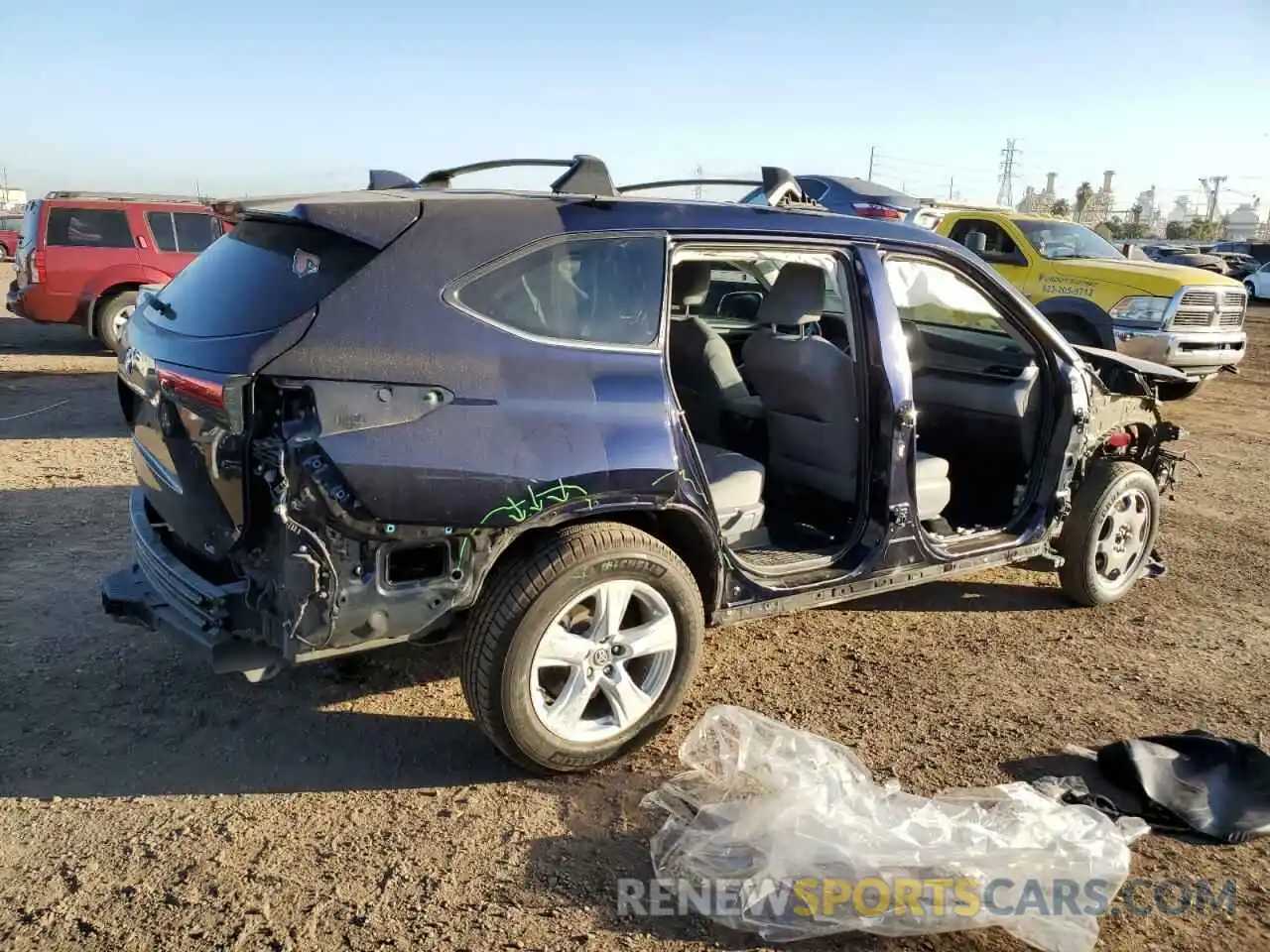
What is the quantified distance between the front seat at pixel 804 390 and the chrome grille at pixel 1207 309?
7635mm

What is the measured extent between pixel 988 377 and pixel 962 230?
7.49 meters

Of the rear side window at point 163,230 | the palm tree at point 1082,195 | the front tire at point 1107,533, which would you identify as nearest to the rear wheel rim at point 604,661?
the front tire at point 1107,533

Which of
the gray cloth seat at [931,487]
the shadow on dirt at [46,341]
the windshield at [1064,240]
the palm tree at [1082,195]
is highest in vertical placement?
the palm tree at [1082,195]

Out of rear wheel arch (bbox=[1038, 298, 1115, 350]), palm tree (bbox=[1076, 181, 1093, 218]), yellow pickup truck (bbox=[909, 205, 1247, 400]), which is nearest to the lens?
yellow pickup truck (bbox=[909, 205, 1247, 400])

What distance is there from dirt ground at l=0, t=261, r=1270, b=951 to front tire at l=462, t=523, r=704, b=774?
0.19m

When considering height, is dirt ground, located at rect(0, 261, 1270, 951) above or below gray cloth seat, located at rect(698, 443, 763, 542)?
below

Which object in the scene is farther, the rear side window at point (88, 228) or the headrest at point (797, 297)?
the rear side window at point (88, 228)

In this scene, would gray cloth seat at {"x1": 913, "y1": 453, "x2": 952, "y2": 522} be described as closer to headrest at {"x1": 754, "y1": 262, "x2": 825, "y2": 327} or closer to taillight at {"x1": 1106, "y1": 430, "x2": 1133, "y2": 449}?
headrest at {"x1": 754, "y1": 262, "x2": 825, "y2": 327}

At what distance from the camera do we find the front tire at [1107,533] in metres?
4.73

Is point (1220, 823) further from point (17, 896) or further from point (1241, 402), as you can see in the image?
point (1241, 402)

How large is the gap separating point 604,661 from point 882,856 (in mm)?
1033

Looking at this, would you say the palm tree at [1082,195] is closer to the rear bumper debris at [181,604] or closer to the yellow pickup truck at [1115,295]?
the yellow pickup truck at [1115,295]

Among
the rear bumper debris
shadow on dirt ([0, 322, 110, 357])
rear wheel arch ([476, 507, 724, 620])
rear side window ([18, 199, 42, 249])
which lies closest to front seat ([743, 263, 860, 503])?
rear wheel arch ([476, 507, 724, 620])

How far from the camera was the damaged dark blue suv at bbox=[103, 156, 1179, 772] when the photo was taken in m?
2.75
